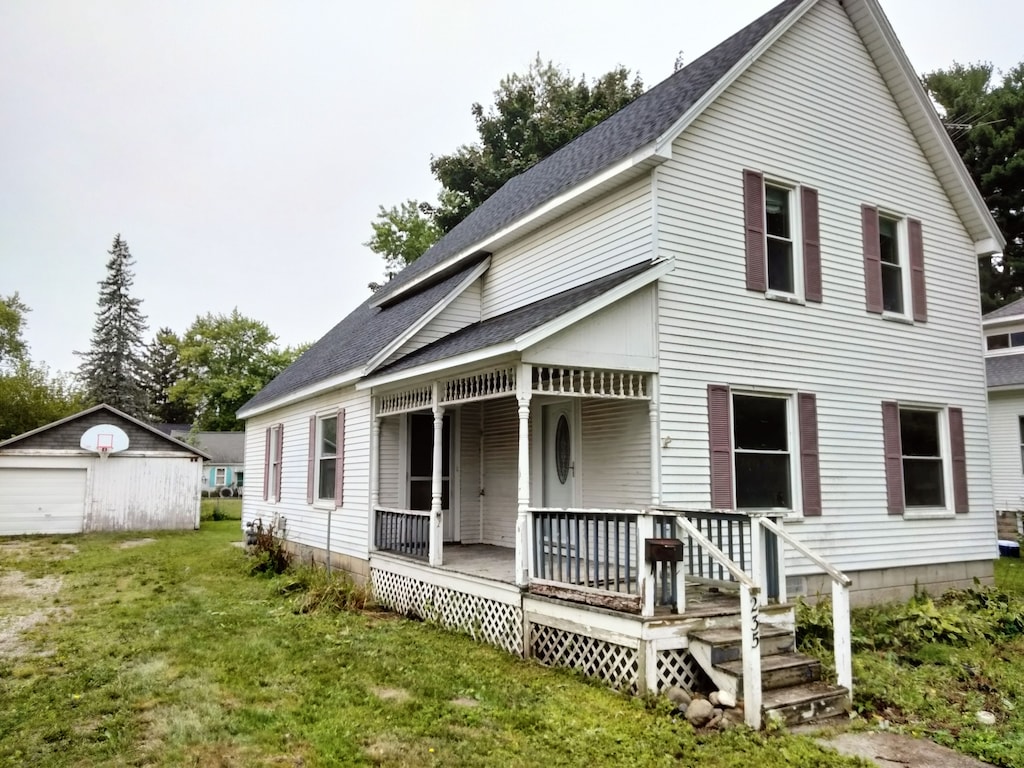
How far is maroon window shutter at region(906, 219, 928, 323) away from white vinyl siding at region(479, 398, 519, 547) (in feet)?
20.6

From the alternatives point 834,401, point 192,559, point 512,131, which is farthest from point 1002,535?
point 512,131

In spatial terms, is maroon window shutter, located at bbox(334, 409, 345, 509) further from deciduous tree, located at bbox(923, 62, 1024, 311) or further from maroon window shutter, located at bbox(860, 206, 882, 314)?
deciduous tree, located at bbox(923, 62, 1024, 311)

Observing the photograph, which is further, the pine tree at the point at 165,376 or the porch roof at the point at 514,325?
the pine tree at the point at 165,376

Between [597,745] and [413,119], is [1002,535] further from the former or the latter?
[413,119]

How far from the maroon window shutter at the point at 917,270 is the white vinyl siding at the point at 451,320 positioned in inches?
263

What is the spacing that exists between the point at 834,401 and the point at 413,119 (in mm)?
26589

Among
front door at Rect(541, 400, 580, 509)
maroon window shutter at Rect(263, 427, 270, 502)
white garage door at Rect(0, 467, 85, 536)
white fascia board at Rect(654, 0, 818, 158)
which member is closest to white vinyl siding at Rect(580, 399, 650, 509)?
front door at Rect(541, 400, 580, 509)

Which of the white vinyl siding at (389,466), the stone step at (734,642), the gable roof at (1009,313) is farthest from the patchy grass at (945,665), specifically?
the gable roof at (1009,313)

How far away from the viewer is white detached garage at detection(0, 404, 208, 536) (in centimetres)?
2134

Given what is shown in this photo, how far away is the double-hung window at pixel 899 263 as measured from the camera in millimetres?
10391

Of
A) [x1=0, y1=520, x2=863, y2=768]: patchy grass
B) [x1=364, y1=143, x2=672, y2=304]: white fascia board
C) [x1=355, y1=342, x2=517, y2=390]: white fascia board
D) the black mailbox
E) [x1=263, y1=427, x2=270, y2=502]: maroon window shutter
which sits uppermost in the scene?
[x1=364, y1=143, x2=672, y2=304]: white fascia board

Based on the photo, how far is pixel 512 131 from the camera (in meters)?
29.7

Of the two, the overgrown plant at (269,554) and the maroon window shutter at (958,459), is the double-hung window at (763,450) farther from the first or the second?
the overgrown plant at (269,554)

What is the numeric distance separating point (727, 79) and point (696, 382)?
152 inches
